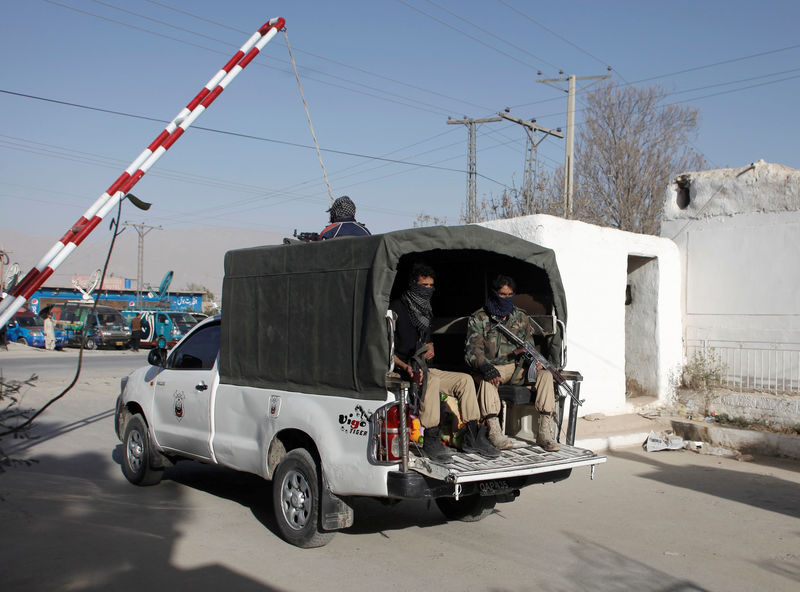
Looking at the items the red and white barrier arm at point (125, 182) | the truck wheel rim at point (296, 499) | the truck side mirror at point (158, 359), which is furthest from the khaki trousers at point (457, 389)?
the truck side mirror at point (158, 359)

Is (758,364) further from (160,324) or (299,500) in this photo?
(160,324)

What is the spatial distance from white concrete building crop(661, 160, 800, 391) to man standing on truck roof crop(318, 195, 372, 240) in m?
8.42

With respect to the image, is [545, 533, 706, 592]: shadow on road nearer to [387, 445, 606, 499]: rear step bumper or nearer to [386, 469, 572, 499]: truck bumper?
[387, 445, 606, 499]: rear step bumper

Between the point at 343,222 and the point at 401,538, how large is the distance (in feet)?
10.5

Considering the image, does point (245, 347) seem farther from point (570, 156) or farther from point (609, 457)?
point (570, 156)

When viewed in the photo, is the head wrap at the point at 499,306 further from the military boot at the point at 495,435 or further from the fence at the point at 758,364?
the fence at the point at 758,364

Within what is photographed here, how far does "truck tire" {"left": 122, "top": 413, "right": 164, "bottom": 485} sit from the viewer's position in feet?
26.7

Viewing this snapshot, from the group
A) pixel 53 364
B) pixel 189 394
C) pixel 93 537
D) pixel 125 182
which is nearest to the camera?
pixel 125 182

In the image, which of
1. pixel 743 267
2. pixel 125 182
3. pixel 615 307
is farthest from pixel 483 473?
pixel 743 267

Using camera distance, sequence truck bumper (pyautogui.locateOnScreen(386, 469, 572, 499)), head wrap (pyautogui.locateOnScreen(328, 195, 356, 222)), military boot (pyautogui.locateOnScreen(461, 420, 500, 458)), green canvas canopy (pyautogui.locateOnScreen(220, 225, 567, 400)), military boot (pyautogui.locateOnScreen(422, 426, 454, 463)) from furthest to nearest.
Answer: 1. head wrap (pyautogui.locateOnScreen(328, 195, 356, 222))
2. military boot (pyautogui.locateOnScreen(461, 420, 500, 458))
3. military boot (pyautogui.locateOnScreen(422, 426, 454, 463))
4. green canvas canopy (pyautogui.locateOnScreen(220, 225, 567, 400))
5. truck bumper (pyautogui.locateOnScreen(386, 469, 572, 499))

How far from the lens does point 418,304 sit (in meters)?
6.41

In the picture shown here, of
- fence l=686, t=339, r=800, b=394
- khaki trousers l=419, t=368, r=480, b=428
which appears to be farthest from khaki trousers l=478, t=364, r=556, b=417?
fence l=686, t=339, r=800, b=394

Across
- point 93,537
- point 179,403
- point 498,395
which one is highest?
point 498,395

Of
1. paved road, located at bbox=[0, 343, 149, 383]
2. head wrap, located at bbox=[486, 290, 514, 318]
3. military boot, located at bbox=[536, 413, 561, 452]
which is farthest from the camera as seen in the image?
paved road, located at bbox=[0, 343, 149, 383]
